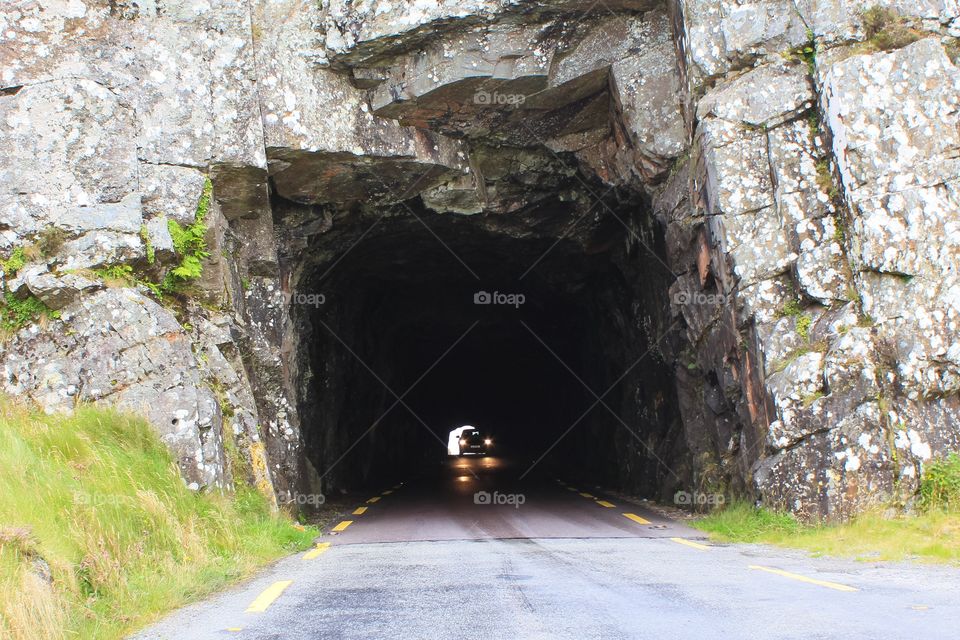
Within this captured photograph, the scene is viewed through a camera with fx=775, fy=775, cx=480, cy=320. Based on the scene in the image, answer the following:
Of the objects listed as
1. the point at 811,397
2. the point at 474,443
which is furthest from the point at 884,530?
the point at 474,443

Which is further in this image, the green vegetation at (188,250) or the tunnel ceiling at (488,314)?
the tunnel ceiling at (488,314)

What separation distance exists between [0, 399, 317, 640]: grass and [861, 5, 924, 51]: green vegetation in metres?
9.95

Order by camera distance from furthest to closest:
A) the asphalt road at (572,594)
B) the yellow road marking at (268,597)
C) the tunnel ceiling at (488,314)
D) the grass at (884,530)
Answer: the tunnel ceiling at (488,314) < the grass at (884,530) < the yellow road marking at (268,597) < the asphalt road at (572,594)

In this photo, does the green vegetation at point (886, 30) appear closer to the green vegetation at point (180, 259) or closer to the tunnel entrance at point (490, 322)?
the tunnel entrance at point (490, 322)

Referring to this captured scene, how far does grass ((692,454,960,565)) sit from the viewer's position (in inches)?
297

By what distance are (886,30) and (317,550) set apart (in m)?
10.0

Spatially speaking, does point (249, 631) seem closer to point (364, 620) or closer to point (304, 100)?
point (364, 620)

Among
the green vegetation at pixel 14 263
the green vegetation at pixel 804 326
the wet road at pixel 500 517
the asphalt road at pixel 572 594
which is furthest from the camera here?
the wet road at pixel 500 517

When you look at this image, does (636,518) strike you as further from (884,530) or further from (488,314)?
(488,314)

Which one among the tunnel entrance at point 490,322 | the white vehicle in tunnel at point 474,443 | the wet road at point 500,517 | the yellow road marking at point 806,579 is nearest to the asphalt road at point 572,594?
the yellow road marking at point 806,579

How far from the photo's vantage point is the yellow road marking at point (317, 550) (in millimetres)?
8712

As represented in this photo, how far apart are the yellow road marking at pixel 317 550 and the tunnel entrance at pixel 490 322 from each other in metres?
5.37

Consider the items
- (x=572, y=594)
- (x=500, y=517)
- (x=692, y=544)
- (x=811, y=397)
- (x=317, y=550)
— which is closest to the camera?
(x=572, y=594)

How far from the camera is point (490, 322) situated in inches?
1085
